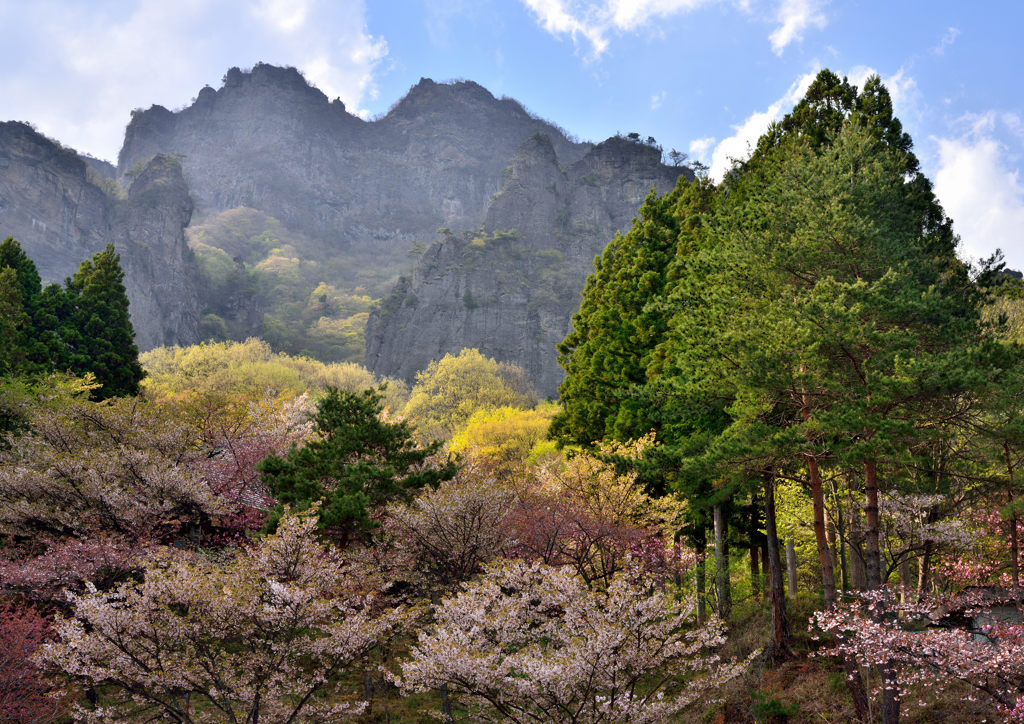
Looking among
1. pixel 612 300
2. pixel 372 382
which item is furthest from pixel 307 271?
pixel 612 300

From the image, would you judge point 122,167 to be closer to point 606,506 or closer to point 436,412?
point 436,412

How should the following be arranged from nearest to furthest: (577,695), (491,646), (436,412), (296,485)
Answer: (577,695) < (491,646) < (296,485) < (436,412)

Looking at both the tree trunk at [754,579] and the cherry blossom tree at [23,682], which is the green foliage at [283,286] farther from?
the cherry blossom tree at [23,682]

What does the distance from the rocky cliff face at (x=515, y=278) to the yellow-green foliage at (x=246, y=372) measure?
8.13 meters

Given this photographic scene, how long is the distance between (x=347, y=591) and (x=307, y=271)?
113444mm

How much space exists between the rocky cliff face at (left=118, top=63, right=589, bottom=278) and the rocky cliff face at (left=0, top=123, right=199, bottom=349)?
4491 centimetres

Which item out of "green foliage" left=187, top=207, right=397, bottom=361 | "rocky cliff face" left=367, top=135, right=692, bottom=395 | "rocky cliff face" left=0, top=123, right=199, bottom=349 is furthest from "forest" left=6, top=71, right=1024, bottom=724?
"green foliage" left=187, top=207, right=397, bottom=361

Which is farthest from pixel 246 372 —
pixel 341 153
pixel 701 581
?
pixel 341 153

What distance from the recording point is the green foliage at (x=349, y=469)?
15859 millimetres

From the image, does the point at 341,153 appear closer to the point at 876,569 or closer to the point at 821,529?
the point at 821,529

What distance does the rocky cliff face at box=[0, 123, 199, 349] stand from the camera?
81.1 meters

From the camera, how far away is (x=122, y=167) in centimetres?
16475

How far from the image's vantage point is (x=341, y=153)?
159m

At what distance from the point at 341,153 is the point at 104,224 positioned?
76657 mm
